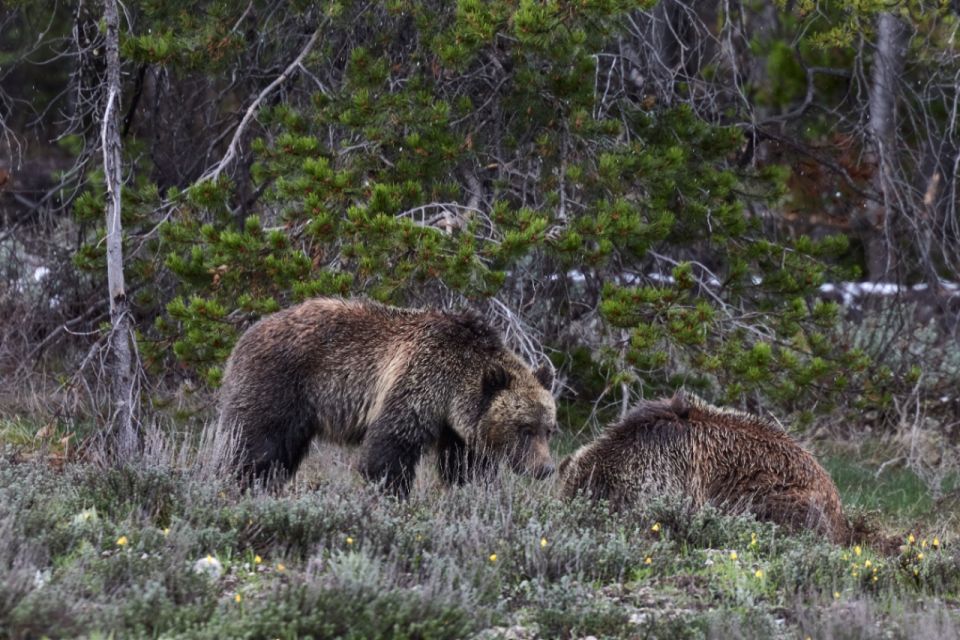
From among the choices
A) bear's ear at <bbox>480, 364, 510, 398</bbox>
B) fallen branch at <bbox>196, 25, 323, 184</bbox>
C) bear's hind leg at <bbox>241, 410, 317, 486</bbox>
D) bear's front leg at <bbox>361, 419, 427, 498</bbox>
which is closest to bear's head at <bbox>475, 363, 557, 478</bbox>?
bear's ear at <bbox>480, 364, 510, 398</bbox>

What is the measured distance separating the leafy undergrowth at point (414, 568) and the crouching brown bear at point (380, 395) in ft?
1.36

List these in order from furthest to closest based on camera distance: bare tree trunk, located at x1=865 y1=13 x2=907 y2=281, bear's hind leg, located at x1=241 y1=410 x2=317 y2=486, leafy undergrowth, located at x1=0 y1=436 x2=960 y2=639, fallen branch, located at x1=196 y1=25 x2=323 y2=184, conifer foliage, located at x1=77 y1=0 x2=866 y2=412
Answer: bare tree trunk, located at x1=865 y1=13 x2=907 y2=281 → fallen branch, located at x1=196 y1=25 x2=323 y2=184 → conifer foliage, located at x1=77 y1=0 x2=866 y2=412 → bear's hind leg, located at x1=241 y1=410 x2=317 y2=486 → leafy undergrowth, located at x1=0 y1=436 x2=960 y2=639

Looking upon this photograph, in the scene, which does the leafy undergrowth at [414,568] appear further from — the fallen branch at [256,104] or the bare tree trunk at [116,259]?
the fallen branch at [256,104]

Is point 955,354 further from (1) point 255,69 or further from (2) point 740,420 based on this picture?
(1) point 255,69

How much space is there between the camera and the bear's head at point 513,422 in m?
8.63

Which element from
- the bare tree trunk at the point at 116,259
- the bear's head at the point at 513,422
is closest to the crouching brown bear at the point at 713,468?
the bear's head at the point at 513,422

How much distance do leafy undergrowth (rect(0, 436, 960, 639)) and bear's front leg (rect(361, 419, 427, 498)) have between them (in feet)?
0.78

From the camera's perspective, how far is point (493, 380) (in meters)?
8.66

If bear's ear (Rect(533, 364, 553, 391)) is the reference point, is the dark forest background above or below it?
above

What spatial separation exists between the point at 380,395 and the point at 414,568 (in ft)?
7.89

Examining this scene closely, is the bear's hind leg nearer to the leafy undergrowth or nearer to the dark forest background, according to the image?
the leafy undergrowth

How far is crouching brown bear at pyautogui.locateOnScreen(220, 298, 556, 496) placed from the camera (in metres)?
8.50

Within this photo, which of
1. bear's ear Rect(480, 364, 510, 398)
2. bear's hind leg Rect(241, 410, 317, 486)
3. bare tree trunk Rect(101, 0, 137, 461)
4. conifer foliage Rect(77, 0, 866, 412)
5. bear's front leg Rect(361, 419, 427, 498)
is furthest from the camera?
conifer foliage Rect(77, 0, 866, 412)

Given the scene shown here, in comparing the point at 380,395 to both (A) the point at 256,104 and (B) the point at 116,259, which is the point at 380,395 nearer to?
(B) the point at 116,259
